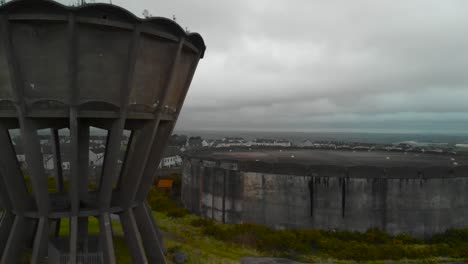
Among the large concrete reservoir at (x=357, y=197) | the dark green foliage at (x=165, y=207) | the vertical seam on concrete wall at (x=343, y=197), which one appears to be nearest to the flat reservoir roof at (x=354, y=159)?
the large concrete reservoir at (x=357, y=197)

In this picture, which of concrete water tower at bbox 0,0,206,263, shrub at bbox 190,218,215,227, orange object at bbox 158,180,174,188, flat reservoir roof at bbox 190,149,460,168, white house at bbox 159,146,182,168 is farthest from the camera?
white house at bbox 159,146,182,168

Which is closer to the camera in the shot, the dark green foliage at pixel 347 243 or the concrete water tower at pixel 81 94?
the concrete water tower at pixel 81 94

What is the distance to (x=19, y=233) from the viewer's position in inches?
562

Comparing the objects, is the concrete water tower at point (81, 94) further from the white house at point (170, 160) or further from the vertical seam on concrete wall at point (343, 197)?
the white house at point (170, 160)

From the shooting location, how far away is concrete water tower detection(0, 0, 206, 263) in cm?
1204

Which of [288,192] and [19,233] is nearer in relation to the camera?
[19,233]

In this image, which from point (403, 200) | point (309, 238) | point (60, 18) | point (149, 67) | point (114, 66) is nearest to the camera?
point (60, 18)

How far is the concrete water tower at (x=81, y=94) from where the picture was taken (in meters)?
12.0

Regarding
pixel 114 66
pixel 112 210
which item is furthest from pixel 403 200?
pixel 114 66

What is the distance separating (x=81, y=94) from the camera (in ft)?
41.3

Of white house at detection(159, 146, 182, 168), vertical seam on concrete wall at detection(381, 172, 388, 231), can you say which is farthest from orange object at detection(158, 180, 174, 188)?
white house at detection(159, 146, 182, 168)

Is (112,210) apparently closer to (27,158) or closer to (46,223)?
(46,223)

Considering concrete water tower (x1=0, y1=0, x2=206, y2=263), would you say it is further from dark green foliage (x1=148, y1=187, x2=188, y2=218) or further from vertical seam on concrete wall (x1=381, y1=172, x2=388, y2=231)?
vertical seam on concrete wall (x1=381, y1=172, x2=388, y2=231)

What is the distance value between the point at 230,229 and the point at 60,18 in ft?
54.7
